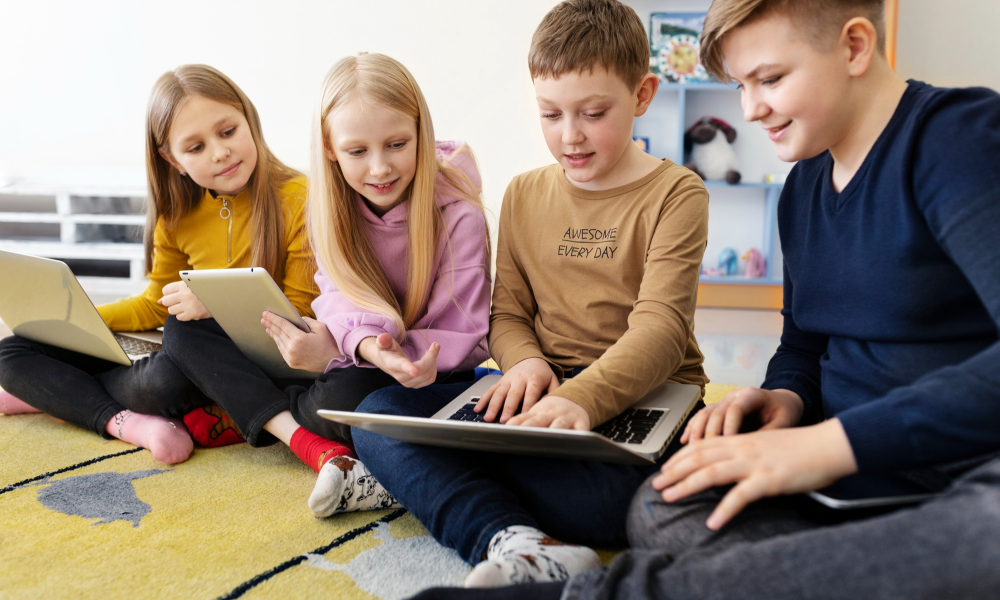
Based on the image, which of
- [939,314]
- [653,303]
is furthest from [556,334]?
[939,314]

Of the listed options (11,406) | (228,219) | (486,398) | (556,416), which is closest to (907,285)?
(556,416)

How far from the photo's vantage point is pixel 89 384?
1.26 m

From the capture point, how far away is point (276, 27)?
119 inches

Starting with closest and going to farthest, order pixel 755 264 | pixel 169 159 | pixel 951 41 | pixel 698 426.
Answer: pixel 698 426 < pixel 169 159 < pixel 951 41 < pixel 755 264

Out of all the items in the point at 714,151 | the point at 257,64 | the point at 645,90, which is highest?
the point at 257,64

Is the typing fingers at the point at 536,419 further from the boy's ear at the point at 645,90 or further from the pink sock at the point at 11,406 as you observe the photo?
the pink sock at the point at 11,406

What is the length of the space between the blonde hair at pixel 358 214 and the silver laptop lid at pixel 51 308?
1.28ft

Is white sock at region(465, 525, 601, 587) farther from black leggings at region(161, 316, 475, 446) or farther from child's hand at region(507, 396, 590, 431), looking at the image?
black leggings at region(161, 316, 475, 446)

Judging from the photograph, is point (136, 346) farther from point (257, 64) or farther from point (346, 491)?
point (257, 64)

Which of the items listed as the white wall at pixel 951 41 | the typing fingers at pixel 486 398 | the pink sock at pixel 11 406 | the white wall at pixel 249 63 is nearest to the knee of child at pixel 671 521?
the typing fingers at pixel 486 398

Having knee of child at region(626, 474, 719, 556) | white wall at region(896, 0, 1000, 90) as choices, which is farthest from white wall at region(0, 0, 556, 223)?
knee of child at region(626, 474, 719, 556)

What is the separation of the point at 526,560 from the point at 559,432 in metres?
0.13

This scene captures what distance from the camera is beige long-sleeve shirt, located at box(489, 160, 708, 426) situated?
0.91 m

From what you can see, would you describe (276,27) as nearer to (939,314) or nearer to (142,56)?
(142,56)
